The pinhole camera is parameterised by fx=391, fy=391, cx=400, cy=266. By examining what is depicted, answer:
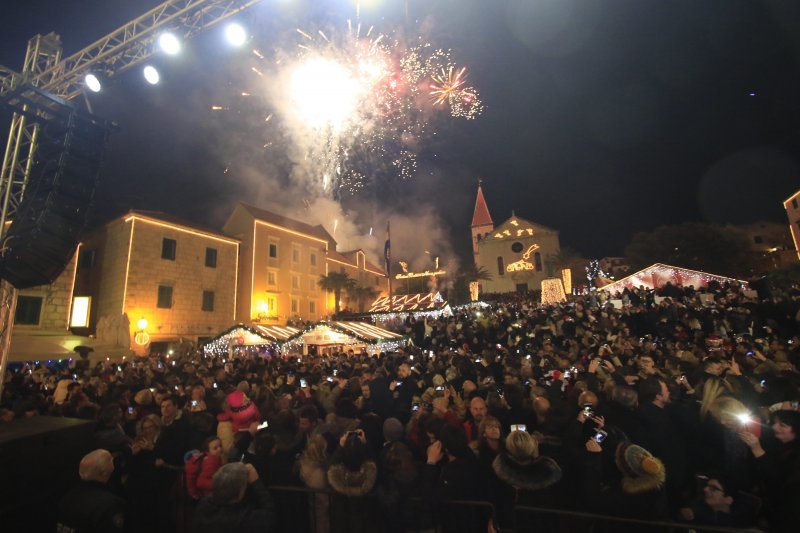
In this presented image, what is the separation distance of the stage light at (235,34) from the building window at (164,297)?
2456cm

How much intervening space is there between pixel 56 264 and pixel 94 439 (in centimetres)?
320

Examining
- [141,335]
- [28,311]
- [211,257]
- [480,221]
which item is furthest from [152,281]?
[480,221]

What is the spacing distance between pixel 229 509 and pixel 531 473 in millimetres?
2301

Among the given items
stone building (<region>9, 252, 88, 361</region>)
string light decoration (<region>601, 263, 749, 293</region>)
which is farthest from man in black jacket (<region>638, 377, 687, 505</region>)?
stone building (<region>9, 252, 88, 361</region>)

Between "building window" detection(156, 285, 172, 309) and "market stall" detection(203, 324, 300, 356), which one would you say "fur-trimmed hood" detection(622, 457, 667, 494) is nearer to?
"market stall" detection(203, 324, 300, 356)

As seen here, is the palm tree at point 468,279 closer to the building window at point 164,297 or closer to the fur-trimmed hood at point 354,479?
the building window at point 164,297

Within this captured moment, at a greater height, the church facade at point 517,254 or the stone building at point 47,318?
the church facade at point 517,254

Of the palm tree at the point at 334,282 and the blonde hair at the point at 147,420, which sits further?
the palm tree at the point at 334,282

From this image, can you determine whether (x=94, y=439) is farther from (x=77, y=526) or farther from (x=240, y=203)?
(x=240, y=203)

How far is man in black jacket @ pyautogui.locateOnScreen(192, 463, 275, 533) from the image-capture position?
9.08 feet

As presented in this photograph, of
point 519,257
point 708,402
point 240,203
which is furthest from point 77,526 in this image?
point 519,257

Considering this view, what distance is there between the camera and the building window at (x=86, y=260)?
2970cm

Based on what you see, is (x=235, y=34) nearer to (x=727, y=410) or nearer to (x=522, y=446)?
(x=522, y=446)

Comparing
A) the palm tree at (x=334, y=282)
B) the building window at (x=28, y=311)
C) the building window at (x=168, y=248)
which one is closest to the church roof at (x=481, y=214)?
the palm tree at (x=334, y=282)
